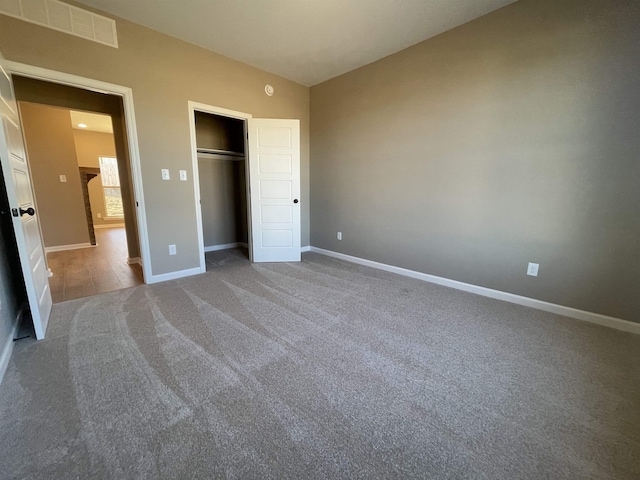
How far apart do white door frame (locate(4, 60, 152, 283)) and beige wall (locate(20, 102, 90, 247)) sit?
10.3 ft

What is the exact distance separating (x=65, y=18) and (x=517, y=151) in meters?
4.33

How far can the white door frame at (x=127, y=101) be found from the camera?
2244 millimetres

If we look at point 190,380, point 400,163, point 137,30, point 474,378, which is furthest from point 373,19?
point 190,380

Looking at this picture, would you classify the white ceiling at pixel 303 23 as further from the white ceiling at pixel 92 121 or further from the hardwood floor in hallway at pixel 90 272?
the white ceiling at pixel 92 121

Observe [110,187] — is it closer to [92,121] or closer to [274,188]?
[92,121]

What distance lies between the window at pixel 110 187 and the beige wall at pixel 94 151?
0.16 meters

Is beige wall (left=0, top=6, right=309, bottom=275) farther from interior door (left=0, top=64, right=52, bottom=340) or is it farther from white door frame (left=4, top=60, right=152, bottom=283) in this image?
interior door (left=0, top=64, right=52, bottom=340)

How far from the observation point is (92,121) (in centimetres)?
604

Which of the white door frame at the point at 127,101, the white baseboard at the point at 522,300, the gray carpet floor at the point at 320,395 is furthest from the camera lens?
the white door frame at the point at 127,101

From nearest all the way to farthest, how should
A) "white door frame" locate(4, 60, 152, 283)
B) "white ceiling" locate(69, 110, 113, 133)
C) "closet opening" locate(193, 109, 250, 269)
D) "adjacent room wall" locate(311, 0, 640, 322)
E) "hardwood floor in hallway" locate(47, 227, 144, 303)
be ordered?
1. "adjacent room wall" locate(311, 0, 640, 322)
2. "white door frame" locate(4, 60, 152, 283)
3. "hardwood floor in hallway" locate(47, 227, 144, 303)
4. "closet opening" locate(193, 109, 250, 269)
5. "white ceiling" locate(69, 110, 113, 133)

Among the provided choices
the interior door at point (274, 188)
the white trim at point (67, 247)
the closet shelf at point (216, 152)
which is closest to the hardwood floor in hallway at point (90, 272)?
the white trim at point (67, 247)

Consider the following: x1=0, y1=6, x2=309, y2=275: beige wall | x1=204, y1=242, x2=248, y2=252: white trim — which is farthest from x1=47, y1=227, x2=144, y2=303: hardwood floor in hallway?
x1=204, y1=242, x2=248, y2=252: white trim

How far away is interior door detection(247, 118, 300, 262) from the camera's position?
3.75 metres

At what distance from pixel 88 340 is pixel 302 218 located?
10.6 ft
